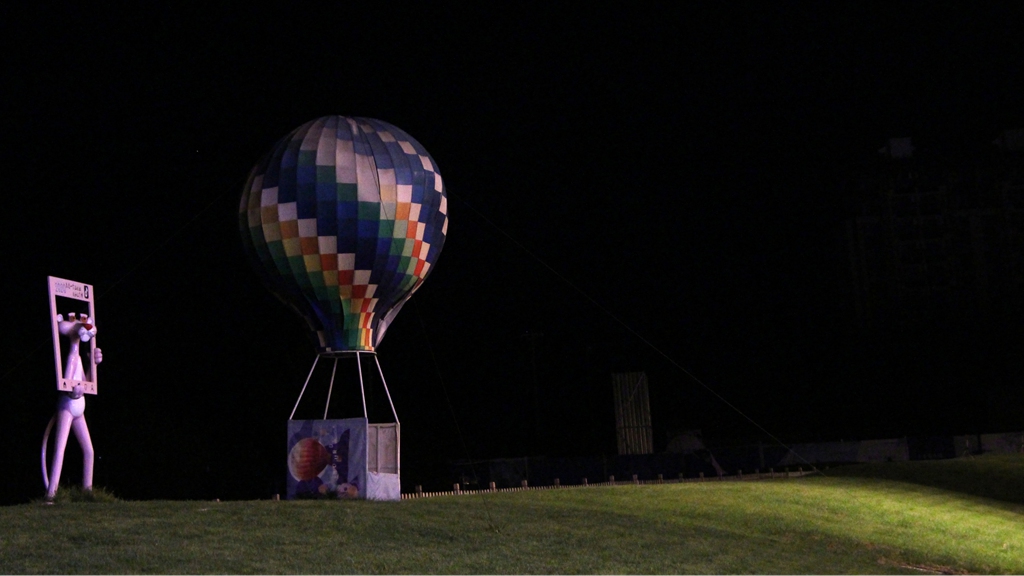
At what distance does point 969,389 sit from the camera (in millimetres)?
82000

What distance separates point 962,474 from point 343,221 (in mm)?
19896

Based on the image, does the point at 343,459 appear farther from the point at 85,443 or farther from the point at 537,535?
the point at 537,535

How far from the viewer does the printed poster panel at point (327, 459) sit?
21047 mm

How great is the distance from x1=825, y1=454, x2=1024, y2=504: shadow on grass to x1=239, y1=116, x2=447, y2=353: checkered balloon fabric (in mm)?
14333

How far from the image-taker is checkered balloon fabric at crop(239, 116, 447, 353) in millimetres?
21734

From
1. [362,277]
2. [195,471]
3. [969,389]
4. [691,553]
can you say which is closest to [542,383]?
[195,471]

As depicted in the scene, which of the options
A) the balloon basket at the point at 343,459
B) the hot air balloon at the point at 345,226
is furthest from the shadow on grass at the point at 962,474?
the hot air balloon at the point at 345,226

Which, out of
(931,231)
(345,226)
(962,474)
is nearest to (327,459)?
(345,226)

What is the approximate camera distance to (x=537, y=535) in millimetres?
17734

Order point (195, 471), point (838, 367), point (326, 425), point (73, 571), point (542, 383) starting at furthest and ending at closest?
point (838, 367) → point (542, 383) → point (195, 471) → point (326, 425) → point (73, 571)

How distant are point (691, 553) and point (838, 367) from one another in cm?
7196

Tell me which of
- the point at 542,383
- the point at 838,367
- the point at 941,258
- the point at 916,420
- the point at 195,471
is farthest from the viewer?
the point at 941,258

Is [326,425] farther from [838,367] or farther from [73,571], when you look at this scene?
[838,367]

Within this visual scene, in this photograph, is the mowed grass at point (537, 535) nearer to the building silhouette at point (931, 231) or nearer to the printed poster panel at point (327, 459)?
the printed poster panel at point (327, 459)
